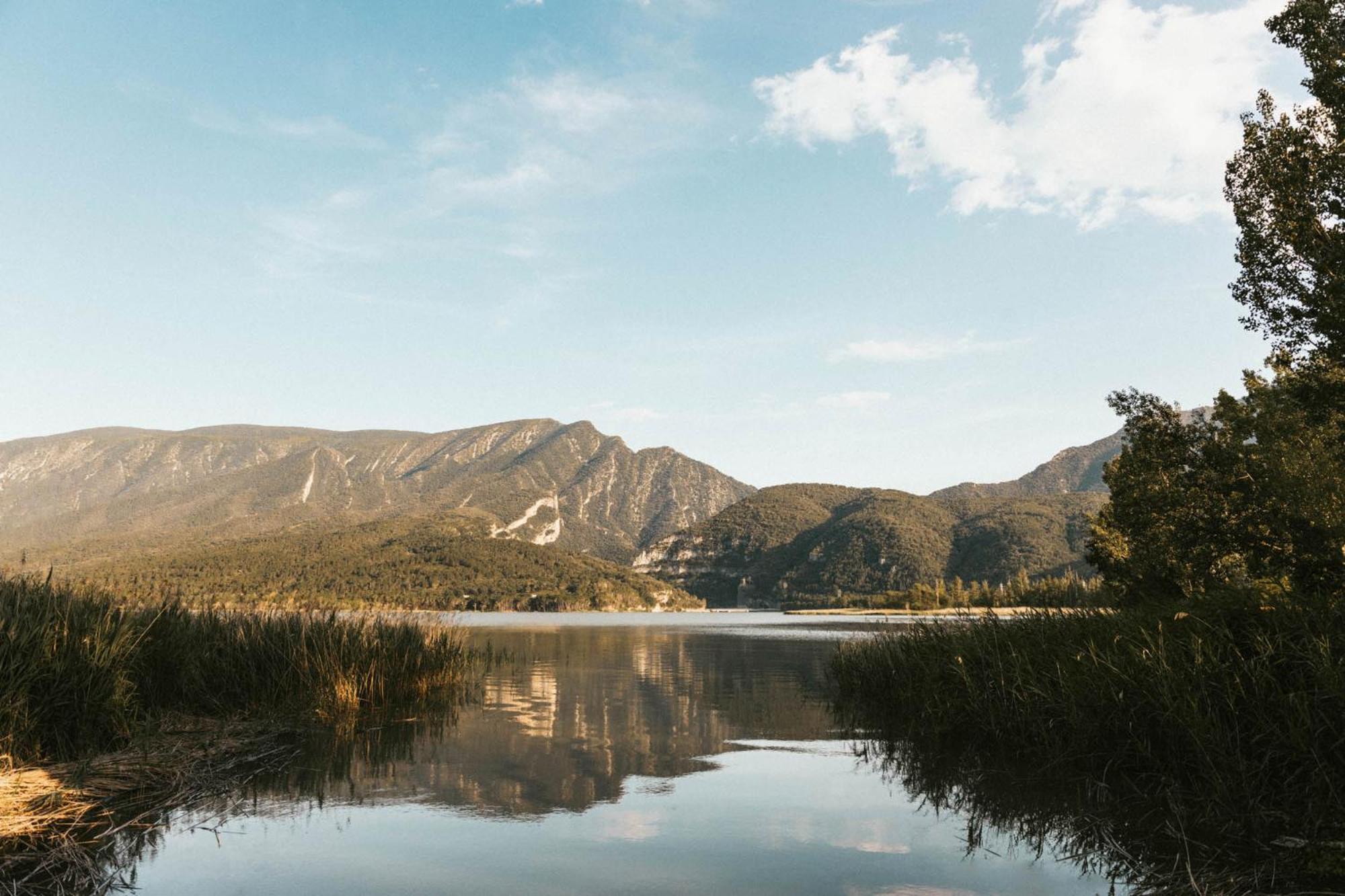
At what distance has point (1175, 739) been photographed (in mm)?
11000

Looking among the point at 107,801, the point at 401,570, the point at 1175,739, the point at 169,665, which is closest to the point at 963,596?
the point at 401,570

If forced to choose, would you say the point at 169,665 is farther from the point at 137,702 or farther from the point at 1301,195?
the point at 1301,195

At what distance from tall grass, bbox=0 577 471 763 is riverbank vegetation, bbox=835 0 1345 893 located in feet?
40.3

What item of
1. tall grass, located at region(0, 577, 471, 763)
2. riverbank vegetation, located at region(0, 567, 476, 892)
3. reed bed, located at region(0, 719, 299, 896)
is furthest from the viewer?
tall grass, located at region(0, 577, 471, 763)

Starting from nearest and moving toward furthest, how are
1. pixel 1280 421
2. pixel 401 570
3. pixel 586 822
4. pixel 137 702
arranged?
1. pixel 586 822
2. pixel 137 702
3. pixel 1280 421
4. pixel 401 570

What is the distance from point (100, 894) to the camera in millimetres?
7438

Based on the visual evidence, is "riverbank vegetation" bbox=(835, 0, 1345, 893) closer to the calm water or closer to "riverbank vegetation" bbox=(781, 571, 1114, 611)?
the calm water

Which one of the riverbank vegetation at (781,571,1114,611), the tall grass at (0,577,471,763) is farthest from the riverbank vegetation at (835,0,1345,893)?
the riverbank vegetation at (781,571,1114,611)

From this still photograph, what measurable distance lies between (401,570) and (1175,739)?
483ft

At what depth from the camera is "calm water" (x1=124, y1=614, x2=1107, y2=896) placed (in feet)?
26.3

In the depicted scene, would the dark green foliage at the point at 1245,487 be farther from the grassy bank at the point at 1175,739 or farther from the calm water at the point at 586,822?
the calm water at the point at 586,822

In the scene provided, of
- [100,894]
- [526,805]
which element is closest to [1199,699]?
[526,805]

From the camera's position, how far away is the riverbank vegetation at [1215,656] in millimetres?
9039

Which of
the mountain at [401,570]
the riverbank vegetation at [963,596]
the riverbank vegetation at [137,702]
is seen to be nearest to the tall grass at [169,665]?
the riverbank vegetation at [137,702]
